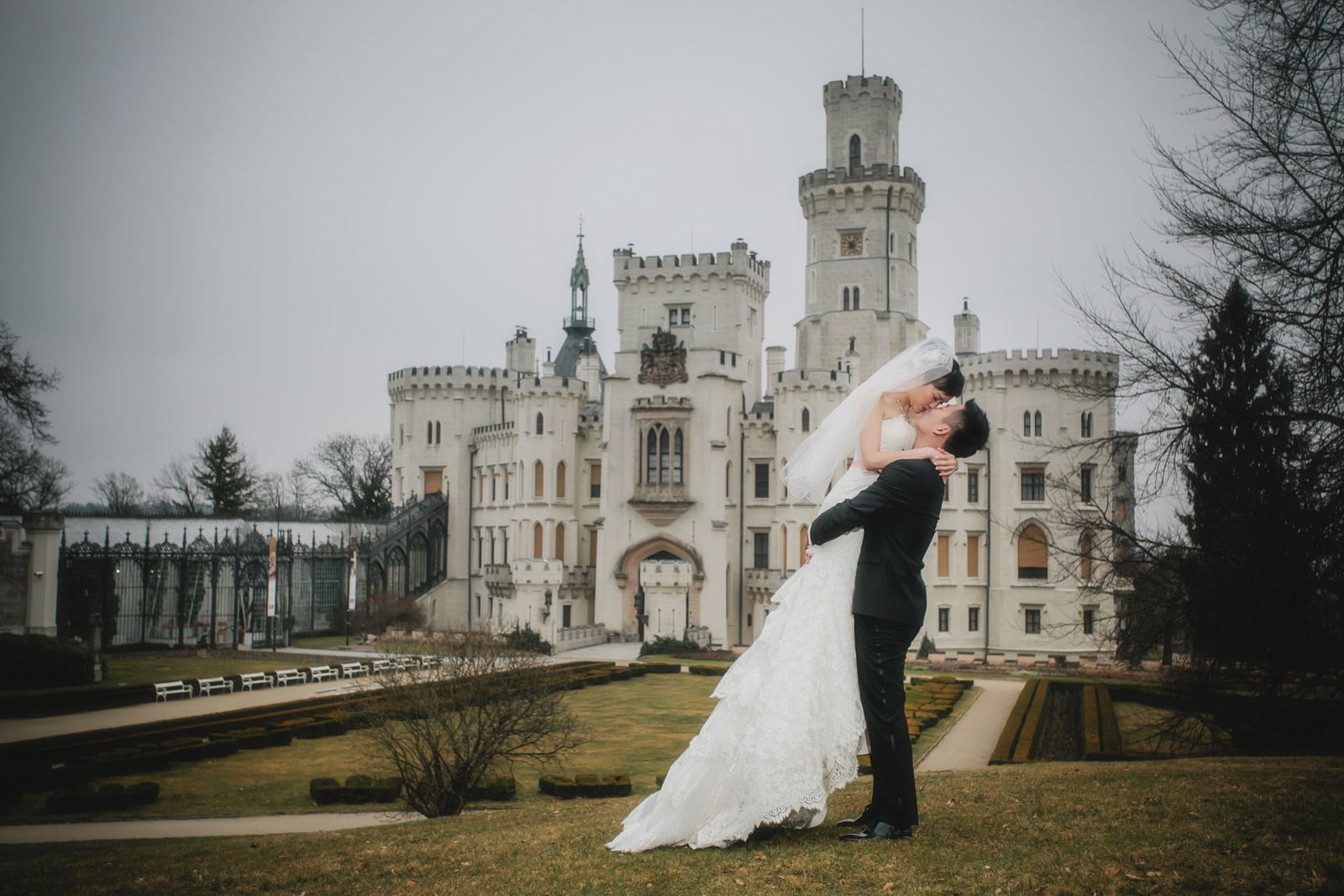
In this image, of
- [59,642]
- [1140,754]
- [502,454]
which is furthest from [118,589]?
[1140,754]

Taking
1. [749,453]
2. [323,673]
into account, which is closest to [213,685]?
[323,673]

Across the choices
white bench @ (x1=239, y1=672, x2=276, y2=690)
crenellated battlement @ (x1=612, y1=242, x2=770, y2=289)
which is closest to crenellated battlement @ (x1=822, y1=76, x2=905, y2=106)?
crenellated battlement @ (x1=612, y1=242, x2=770, y2=289)

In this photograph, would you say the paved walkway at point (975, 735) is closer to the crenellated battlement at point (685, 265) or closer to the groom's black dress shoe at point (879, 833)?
the groom's black dress shoe at point (879, 833)

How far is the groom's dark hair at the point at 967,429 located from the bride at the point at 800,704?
0.21 meters

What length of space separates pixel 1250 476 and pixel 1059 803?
7.77 metres

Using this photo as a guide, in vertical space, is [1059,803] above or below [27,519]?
below

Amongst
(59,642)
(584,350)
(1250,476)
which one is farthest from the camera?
(584,350)

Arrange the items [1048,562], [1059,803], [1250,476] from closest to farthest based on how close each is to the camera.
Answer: [1059,803] → [1250,476] → [1048,562]

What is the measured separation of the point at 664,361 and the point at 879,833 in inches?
1786

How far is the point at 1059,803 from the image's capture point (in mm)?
9461

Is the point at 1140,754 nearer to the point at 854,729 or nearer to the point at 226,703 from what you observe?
the point at 854,729

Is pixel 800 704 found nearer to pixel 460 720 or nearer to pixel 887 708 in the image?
pixel 887 708

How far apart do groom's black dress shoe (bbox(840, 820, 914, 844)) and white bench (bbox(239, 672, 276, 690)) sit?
29.1m

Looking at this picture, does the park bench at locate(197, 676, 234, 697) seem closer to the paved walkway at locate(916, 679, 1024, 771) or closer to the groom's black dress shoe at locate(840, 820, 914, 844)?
the paved walkway at locate(916, 679, 1024, 771)
